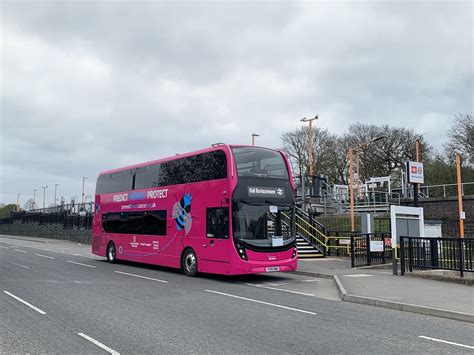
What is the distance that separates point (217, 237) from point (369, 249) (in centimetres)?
712

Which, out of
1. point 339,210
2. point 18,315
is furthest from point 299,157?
point 18,315

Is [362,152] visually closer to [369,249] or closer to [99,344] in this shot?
[369,249]

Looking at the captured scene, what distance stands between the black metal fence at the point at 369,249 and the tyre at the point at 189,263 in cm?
657

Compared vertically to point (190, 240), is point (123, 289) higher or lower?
lower

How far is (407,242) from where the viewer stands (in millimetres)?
15234

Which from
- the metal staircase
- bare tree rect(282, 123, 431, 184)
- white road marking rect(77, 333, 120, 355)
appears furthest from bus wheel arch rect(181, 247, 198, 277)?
bare tree rect(282, 123, 431, 184)

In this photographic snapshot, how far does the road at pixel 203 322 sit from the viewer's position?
20.8 feet

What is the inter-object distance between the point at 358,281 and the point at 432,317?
4.75 meters

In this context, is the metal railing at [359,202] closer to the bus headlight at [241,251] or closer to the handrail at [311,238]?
the handrail at [311,238]

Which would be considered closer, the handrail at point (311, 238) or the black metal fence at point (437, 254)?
the black metal fence at point (437, 254)

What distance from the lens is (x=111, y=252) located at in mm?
21078

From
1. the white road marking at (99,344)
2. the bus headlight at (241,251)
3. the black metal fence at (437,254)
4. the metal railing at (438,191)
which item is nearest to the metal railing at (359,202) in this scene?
the metal railing at (438,191)

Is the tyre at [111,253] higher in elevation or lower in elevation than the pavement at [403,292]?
higher

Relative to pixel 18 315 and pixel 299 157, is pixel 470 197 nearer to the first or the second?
pixel 299 157
